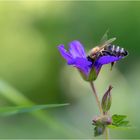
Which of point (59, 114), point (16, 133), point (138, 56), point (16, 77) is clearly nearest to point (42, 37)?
point (16, 77)

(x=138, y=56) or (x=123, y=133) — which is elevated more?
(x=138, y=56)

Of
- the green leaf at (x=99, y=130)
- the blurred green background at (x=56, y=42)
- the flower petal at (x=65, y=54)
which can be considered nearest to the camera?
the green leaf at (x=99, y=130)

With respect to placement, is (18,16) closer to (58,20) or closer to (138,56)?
(58,20)

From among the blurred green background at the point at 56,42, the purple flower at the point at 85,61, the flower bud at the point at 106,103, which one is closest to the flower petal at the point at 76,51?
the purple flower at the point at 85,61

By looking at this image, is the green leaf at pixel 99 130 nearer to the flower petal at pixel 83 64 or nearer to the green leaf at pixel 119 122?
the green leaf at pixel 119 122

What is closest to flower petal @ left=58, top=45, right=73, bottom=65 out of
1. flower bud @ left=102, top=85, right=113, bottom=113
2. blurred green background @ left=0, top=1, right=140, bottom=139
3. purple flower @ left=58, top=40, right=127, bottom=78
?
purple flower @ left=58, top=40, right=127, bottom=78

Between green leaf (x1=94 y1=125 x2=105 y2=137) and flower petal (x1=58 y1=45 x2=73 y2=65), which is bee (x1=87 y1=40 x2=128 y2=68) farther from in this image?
green leaf (x1=94 y1=125 x2=105 y2=137)

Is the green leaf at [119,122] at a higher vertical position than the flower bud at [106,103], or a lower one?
lower

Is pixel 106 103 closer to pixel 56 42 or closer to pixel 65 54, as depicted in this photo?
pixel 65 54

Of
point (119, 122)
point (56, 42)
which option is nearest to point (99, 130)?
point (119, 122)
